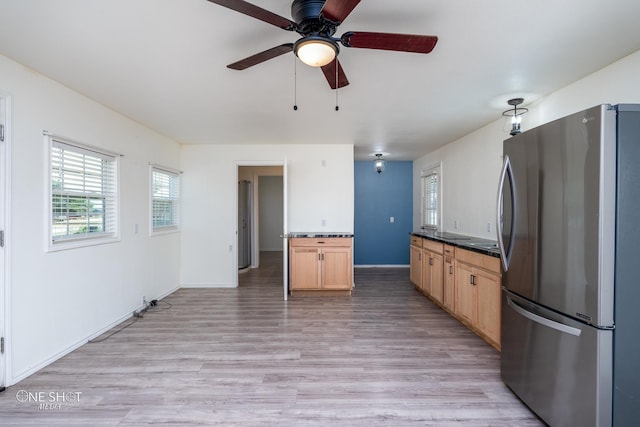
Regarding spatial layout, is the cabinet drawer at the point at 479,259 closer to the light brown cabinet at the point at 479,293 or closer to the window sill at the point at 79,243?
the light brown cabinet at the point at 479,293

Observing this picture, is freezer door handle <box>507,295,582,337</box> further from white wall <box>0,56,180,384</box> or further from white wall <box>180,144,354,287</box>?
white wall <box>0,56,180,384</box>

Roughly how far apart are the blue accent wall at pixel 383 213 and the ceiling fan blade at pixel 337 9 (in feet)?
17.7

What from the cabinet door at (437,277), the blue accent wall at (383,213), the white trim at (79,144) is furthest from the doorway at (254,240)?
the white trim at (79,144)

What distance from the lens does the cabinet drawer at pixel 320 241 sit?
4.53 metres

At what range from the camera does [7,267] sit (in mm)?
2186

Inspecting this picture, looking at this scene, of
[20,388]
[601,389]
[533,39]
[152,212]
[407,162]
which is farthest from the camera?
[407,162]

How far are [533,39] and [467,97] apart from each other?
3.23ft

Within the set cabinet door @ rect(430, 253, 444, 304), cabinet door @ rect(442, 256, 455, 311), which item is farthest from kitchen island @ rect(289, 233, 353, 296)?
cabinet door @ rect(442, 256, 455, 311)

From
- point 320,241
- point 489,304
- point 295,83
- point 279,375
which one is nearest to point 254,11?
point 295,83

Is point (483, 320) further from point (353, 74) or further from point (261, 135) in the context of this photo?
point (261, 135)

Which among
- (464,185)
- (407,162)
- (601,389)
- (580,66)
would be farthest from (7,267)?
(407,162)

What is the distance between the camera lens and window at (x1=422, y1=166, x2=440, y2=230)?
536cm

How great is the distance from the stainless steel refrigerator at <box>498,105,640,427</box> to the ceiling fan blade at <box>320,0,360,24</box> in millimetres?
1267

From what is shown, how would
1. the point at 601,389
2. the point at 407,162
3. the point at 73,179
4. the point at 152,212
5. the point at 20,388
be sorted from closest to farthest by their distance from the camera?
1. the point at 601,389
2. the point at 20,388
3. the point at 73,179
4. the point at 152,212
5. the point at 407,162
